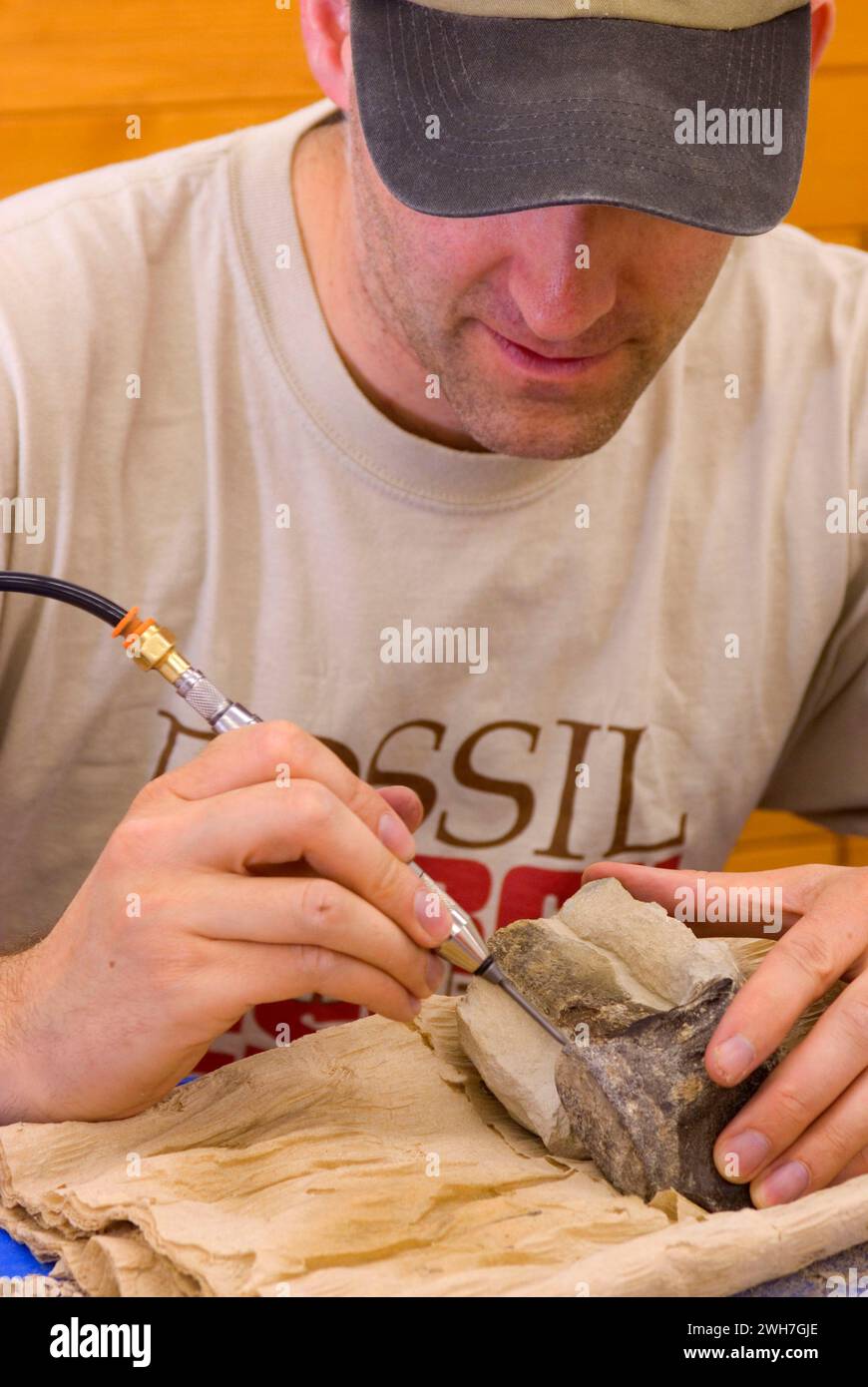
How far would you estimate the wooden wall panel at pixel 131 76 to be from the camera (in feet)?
5.28

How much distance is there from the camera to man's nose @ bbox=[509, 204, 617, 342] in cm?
90

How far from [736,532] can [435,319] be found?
47 centimetres

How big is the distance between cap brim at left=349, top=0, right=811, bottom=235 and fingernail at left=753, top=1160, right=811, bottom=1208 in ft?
1.91

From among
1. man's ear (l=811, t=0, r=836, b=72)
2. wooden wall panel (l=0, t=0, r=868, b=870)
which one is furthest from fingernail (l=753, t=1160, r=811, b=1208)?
wooden wall panel (l=0, t=0, r=868, b=870)

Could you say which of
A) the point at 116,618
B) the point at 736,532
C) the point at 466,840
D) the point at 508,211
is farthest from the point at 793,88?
the point at 466,840

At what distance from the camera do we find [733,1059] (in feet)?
2.48

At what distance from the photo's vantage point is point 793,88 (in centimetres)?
95

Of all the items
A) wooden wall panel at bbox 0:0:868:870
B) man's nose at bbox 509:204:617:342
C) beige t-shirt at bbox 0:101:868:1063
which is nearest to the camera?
man's nose at bbox 509:204:617:342

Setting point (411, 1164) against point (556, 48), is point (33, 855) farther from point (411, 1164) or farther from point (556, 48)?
point (556, 48)

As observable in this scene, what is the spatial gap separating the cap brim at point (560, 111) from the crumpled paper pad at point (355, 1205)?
579mm

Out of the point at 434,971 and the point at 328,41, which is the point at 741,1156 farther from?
the point at 328,41

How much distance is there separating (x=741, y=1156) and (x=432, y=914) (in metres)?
0.23

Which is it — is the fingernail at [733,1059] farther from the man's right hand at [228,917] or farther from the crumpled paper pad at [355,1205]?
the man's right hand at [228,917]

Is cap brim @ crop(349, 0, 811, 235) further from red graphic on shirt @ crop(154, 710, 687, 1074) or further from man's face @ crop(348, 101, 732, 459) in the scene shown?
red graphic on shirt @ crop(154, 710, 687, 1074)
